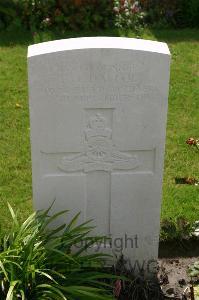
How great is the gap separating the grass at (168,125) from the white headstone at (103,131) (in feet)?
2.69

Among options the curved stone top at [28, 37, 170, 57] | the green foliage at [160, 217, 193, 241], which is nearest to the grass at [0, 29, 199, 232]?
the green foliage at [160, 217, 193, 241]

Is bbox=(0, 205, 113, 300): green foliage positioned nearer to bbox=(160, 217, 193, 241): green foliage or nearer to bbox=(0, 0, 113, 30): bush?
bbox=(160, 217, 193, 241): green foliage

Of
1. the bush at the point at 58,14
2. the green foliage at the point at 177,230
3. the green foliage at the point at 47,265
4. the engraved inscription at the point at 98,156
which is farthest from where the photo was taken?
the bush at the point at 58,14

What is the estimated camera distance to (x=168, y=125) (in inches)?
249

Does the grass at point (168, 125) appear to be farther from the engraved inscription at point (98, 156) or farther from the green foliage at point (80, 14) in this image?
the engraved inscription at point (98, 156)

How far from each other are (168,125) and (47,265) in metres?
3.06

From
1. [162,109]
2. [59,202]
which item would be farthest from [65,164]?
[162,109]

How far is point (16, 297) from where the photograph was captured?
3408 mm

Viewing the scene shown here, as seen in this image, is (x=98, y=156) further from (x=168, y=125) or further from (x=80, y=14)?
(x=80, y=14)

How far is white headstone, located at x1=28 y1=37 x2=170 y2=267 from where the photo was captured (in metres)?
3.49

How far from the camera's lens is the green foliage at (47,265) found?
3441 millimetres

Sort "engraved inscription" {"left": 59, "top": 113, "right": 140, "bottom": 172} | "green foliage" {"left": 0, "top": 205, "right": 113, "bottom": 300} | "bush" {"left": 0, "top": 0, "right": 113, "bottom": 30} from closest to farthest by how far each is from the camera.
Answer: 1. "green foliage" {"left": 0, "top": 205, "right": 113, "bottom": 300}
2. "engraved inscription" {"left": 59, "top": 113, "right": 140, "bottom": 172}
3. "bush" {"left": 0, "top": 0, "right": 113, "bottom": 30}

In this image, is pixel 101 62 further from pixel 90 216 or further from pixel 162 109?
pixel 90 216

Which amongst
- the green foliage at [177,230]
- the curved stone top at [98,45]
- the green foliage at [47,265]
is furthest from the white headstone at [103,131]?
the green foliage at [177,230]
